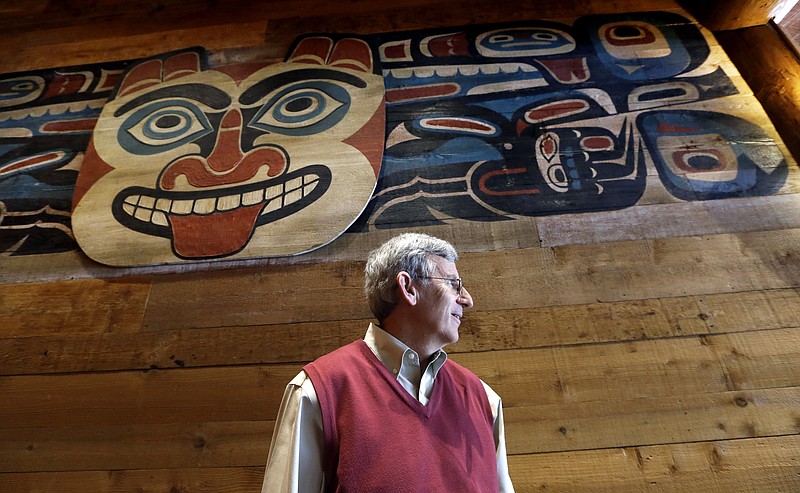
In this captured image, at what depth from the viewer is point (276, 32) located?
9.43 feet

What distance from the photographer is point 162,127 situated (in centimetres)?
250

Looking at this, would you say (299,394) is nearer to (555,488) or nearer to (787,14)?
(555,488)

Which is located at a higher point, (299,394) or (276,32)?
(299,394)

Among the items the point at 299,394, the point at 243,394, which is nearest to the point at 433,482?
the point at 299,394

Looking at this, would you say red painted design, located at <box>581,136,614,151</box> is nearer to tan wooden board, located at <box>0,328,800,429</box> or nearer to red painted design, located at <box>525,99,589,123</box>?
red painted design, located at <box>525,99,589,123</box>

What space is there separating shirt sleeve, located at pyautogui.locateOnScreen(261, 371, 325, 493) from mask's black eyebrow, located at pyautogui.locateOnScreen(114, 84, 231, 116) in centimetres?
178

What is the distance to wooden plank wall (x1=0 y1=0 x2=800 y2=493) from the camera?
162 cm

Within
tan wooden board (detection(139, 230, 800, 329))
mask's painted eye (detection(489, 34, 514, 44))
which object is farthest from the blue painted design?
mask's painted eye (detection(489, 34, 514, 44))

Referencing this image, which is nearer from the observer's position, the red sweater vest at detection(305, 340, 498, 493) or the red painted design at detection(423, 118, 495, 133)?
the red sweater vest at detection(305, 340, 498, 493)

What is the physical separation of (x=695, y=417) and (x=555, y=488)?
470mm

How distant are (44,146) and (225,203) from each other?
3.38 ft

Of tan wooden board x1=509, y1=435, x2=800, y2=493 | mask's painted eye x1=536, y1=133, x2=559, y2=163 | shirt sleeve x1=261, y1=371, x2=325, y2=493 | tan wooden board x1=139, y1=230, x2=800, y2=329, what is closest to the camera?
shirt sleeve x1=261, y1=371, x2=325, y2=493

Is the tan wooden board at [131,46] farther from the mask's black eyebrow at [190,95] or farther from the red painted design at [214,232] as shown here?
the red painted design at [214,232]

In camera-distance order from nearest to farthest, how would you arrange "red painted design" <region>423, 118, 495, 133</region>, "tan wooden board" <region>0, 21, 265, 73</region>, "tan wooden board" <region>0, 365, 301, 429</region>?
"tan wooden board" <region>0, 365, 301, 429</region>
"red painted design" <region>423, 118, 495, 133</region>
"tan wooden board" <region>0, 21, 265, 73</region>
